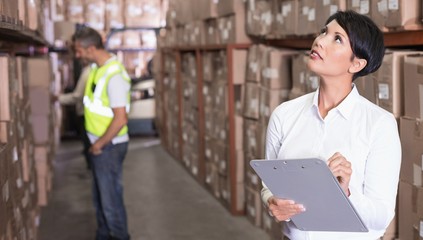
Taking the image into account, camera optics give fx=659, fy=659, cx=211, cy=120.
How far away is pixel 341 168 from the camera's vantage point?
75.9 inches

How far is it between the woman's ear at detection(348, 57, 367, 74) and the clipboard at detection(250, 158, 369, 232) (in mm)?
430

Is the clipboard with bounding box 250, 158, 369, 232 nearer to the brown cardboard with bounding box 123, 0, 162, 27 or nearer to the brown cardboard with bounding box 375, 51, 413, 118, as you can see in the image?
the brown cardboard with bounding box 375, 51, 413, 118

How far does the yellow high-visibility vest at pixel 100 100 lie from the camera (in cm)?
454

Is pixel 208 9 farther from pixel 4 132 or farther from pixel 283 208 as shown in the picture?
pixel 283 208

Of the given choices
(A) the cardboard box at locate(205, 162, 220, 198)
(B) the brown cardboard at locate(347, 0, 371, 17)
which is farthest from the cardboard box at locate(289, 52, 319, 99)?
(A) the cardboard box at locate(205, 162, 220, 198)

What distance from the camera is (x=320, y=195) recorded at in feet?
6.51

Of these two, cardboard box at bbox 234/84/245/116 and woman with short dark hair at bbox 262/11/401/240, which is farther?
cardboard box at bbox 234/84/245/116

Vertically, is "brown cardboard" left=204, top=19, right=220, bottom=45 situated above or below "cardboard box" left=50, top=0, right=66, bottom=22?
below

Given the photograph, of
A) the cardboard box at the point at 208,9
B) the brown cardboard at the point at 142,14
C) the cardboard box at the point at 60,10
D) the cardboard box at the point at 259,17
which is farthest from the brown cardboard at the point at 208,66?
the brown cardboard at the point at 142,14

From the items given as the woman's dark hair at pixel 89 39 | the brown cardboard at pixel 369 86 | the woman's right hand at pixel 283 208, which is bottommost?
the woman's right hand at pixel 283 208

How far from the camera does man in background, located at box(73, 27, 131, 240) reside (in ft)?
14.8

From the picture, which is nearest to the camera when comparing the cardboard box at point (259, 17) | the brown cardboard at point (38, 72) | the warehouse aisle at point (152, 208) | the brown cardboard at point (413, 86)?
the brown cardboard at point (413, 86)

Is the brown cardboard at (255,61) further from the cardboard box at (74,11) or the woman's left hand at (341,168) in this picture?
the cardboard box at (74,11)

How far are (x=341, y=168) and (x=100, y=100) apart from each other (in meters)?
2.90
